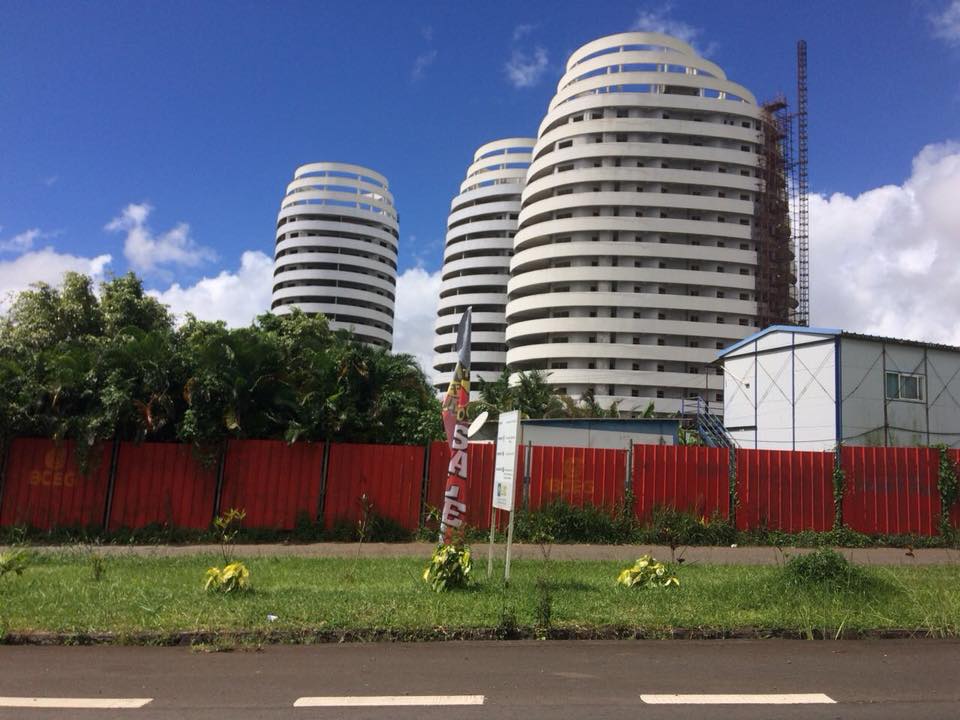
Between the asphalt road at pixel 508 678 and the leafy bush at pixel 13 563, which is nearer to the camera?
the asphalt road at pixel 508 678

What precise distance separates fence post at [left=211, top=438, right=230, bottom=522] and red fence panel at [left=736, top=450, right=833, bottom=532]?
10.7 metres

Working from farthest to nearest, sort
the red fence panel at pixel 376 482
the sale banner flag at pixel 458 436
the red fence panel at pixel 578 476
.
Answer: the red fence panel at pixel 578 476
the red fence panel at pixel 376 482
the sale banner flag at pixel 458 436

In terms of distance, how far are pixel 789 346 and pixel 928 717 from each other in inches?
928

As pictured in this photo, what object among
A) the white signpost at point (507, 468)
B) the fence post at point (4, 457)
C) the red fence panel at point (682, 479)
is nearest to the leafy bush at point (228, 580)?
the white signpost at point (507, 468)

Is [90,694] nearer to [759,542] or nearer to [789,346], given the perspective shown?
[759,542]

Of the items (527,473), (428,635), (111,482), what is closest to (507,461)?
(428,635)

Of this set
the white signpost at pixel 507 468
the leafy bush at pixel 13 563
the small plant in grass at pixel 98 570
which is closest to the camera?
the leafy bush at pixel 13 563

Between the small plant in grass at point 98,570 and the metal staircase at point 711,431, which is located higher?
the metal staircase at point 711,431

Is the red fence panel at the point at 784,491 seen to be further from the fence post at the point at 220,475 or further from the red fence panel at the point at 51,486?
the red fence panel at the point at 51,486

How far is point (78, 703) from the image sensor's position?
17.1ft

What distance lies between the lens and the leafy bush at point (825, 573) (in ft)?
26.8

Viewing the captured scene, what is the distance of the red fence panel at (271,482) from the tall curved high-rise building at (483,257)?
69904 millimetres

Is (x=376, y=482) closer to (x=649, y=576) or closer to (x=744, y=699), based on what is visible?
(x=649, y=576)

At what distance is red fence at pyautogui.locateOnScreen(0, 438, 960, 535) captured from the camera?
14984mm
